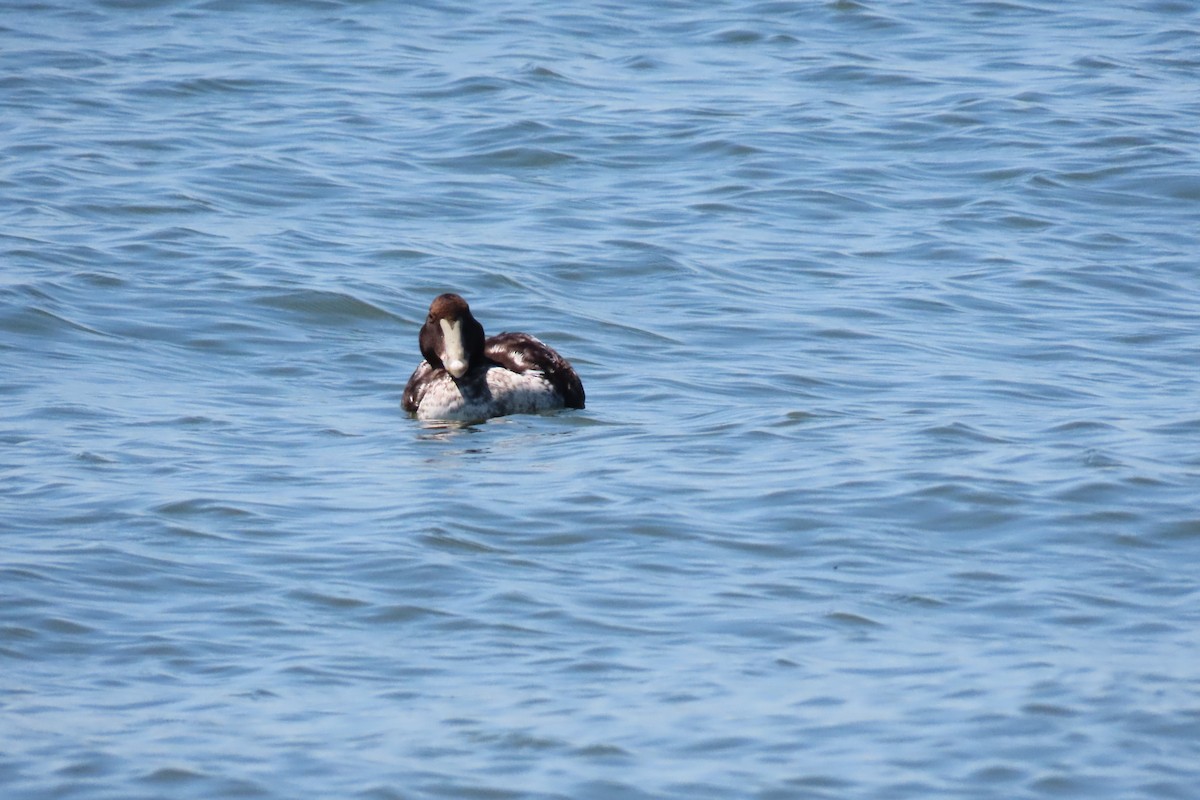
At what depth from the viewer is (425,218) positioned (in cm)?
1402

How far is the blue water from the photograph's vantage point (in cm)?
558

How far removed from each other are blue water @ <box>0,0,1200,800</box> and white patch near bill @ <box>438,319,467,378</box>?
345 millimetres

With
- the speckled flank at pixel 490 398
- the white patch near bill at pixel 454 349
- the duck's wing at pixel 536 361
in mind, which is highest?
the white patch near bill at pixel 454 349

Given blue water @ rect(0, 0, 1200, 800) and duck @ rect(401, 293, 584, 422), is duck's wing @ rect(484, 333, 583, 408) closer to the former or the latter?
duck @ rect(401, 293, 584, 422)

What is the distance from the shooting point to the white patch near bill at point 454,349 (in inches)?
392

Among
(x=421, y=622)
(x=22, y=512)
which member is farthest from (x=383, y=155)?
(x=421, y=622)

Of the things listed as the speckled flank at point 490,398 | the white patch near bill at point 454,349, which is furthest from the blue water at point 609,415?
the white patch near bill at point 454,349

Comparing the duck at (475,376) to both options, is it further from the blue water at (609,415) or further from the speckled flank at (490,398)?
the blue water at (609,415)

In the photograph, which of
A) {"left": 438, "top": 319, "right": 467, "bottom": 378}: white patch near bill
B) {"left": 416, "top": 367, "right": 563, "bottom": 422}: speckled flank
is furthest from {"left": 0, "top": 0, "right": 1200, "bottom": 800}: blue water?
{"left": 438, "top": 319, "right": 467, "bottom": 378}: white patch near bill

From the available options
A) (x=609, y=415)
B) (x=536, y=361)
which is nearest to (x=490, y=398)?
(x=536, y=361)

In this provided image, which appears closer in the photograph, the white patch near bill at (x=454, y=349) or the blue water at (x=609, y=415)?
the blue water at (x=609, y=415)

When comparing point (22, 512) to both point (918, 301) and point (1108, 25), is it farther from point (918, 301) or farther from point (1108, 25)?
point (1108, 25)

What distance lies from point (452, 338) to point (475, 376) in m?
0.25

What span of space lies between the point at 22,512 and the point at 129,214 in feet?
21.3
